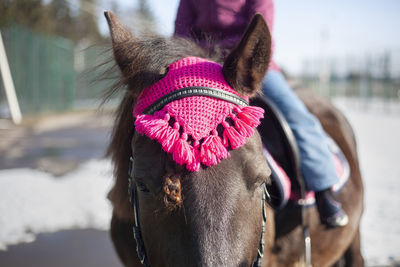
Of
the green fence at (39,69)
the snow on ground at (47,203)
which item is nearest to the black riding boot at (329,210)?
the snow on ground at (47,203)

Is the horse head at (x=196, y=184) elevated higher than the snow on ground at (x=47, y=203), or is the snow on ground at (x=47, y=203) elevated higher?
the horse head at (x=196, y=184)

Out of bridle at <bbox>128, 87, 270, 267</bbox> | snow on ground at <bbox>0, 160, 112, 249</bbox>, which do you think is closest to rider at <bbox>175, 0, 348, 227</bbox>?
bridle at <bbox>128, 87, 270, 267</bbox>

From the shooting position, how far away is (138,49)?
5.14ft

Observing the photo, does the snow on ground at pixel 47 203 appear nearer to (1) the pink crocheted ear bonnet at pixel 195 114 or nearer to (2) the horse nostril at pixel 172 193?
(1) the pink crocheted ear bonnet at pixel 195 114

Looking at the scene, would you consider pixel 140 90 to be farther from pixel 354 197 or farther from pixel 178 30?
pixel 354 197

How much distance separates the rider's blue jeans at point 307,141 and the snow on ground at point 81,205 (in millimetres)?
1800

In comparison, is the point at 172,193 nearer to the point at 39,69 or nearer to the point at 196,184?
the point at 196,184

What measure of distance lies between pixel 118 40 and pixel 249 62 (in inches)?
26.9

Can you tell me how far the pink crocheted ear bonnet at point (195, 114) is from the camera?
4.02 feet

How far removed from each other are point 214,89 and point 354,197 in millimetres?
1771

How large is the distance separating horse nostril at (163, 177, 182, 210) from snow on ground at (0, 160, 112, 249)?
8.48 ft

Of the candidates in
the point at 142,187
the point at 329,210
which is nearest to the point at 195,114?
the point at 142,187

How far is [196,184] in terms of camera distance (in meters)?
1.20

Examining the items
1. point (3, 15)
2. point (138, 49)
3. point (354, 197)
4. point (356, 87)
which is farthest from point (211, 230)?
point (356, 87)
